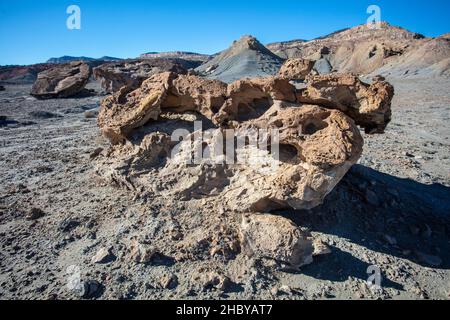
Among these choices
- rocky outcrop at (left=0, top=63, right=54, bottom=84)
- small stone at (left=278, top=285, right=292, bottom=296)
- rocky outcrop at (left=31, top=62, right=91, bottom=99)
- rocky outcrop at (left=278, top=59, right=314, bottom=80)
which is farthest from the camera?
rocky outcrop at (left=0, top=63, right=54, bottom=84)

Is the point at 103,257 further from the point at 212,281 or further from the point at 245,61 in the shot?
the point at 245,61

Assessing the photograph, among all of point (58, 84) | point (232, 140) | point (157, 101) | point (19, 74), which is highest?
point (19, 74)

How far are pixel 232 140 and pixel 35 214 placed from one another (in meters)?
3.12

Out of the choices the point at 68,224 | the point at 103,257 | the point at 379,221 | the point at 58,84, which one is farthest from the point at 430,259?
the point at 58,84

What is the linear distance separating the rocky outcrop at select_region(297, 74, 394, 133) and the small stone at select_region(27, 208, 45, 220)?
13.6 ft

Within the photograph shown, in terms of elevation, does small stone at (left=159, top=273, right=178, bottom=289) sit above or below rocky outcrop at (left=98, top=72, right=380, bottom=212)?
below

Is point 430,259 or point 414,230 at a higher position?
point 414,230

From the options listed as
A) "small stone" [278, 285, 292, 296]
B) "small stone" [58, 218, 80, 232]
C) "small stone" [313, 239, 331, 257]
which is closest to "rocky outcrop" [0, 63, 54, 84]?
"small stone" [58, 218, 80, 232]

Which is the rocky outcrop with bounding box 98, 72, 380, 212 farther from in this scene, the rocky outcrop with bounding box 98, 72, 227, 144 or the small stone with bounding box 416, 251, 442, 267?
the small stone with bounding box 416, 251, 442, 267

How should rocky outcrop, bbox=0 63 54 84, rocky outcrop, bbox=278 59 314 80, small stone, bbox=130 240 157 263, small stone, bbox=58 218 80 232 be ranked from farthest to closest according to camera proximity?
rocky outcrop, bbox=0 63 54 84, rocky outcrop, bbox=278 59 314 80, small stone, bbox=58 218 80 232, small stone, bbox=130 240 157 263

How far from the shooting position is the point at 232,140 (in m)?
4.66

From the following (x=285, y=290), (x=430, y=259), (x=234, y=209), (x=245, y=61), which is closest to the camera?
(x=285, y=290)

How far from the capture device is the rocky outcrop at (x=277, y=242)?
370cm

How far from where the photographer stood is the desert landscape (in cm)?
361
